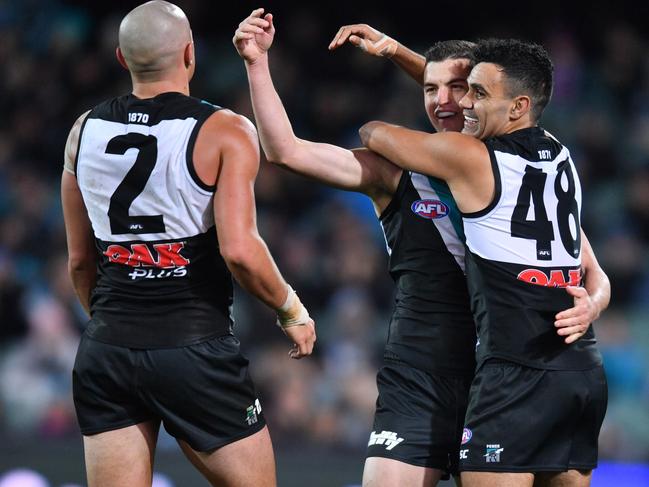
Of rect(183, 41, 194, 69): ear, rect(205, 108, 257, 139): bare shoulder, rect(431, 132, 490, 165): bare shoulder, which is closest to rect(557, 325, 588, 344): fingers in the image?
rect(431, 132, 490, 165): bare shoulder

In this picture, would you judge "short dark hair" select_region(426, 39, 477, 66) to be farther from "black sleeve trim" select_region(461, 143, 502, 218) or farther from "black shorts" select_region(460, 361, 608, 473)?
"black shorts" select_region(460, 361, 608, 473)

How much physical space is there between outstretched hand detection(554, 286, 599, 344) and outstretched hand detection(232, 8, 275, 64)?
5.05 ft

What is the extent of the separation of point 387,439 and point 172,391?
2.84 ft

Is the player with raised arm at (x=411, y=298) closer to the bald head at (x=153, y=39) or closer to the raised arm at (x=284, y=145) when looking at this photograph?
the raised arm at (x=284, y=145)

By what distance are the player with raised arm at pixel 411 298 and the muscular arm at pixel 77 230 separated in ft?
2.47

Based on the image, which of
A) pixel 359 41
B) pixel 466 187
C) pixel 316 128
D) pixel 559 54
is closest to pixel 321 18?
pixel 316 128

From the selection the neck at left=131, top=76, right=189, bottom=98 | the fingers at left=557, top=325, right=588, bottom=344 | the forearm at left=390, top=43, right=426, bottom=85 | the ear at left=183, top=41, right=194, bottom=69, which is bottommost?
the fingers at left=557, top=325, right=588, bottom=344

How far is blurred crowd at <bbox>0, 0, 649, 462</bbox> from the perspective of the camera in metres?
7.93

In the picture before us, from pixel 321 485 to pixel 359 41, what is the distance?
3.08m

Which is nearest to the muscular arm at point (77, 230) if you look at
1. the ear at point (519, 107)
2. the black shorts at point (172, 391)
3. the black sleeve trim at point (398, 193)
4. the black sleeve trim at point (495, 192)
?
the black shorts at point (172, 391)

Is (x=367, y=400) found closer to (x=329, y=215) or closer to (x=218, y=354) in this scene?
(x=329, y=215)

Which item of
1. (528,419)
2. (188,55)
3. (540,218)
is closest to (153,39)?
(188,55)

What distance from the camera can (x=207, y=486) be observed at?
6.32 meters

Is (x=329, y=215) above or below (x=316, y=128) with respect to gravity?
below
